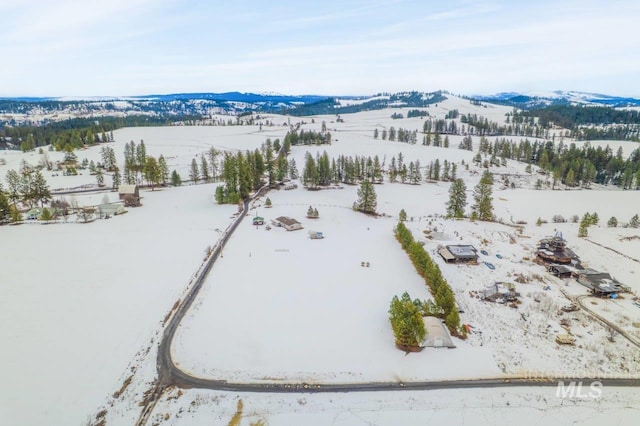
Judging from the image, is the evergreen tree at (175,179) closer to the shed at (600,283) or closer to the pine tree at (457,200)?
the pine tree at (457,200)

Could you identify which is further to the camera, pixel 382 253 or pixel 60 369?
pixel 382 253

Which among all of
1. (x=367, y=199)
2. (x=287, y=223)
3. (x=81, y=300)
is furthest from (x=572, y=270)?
(x=81, y=300)

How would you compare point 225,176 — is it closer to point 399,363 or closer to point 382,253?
point 382,253

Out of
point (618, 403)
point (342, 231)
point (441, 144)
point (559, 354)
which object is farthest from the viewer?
point (441, 144)

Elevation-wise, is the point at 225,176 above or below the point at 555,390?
above

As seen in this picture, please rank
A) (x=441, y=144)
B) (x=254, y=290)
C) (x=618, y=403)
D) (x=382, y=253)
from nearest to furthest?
(x=618, y=403), (x=254, y=290), (x=382, y=253), (x=441, y=144)

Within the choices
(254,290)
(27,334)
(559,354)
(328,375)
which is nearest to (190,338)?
(254,290)

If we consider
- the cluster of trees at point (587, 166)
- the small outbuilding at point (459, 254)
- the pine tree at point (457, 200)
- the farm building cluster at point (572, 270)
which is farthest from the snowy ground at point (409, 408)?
the cluster of trees at point (587, 166)
